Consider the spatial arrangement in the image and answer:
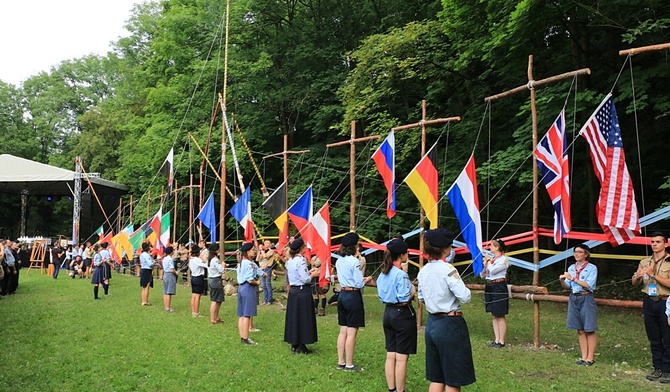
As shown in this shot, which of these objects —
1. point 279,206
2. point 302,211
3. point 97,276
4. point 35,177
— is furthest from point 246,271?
point 35,177

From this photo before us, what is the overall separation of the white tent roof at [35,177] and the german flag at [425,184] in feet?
98.0

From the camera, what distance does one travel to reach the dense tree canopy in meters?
13.8

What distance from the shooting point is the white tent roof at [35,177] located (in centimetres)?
3494

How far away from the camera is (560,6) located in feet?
44.9

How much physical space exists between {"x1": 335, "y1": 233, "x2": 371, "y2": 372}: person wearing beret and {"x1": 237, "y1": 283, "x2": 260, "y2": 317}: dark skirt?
2475 mm

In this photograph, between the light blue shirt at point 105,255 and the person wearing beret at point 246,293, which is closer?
the person wearing beret at point 246,293

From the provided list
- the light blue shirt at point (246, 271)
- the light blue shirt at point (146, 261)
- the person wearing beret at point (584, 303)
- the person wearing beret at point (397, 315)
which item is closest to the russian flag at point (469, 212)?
the person wearing beret at point (584, 303)

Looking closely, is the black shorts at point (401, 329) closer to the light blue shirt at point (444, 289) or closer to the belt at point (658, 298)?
the light blue shirt at point (444, 289)

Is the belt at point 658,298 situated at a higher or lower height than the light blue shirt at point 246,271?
lower

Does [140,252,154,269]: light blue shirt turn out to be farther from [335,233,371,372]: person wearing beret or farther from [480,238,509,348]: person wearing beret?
[480,238,509,348]: person wearing beret

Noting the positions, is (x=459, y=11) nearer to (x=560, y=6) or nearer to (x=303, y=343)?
(x=560, y=6)

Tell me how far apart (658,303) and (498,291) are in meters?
2.70

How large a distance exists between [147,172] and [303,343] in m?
26.0

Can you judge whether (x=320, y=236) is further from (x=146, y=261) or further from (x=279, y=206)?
(x=146, y=261)
